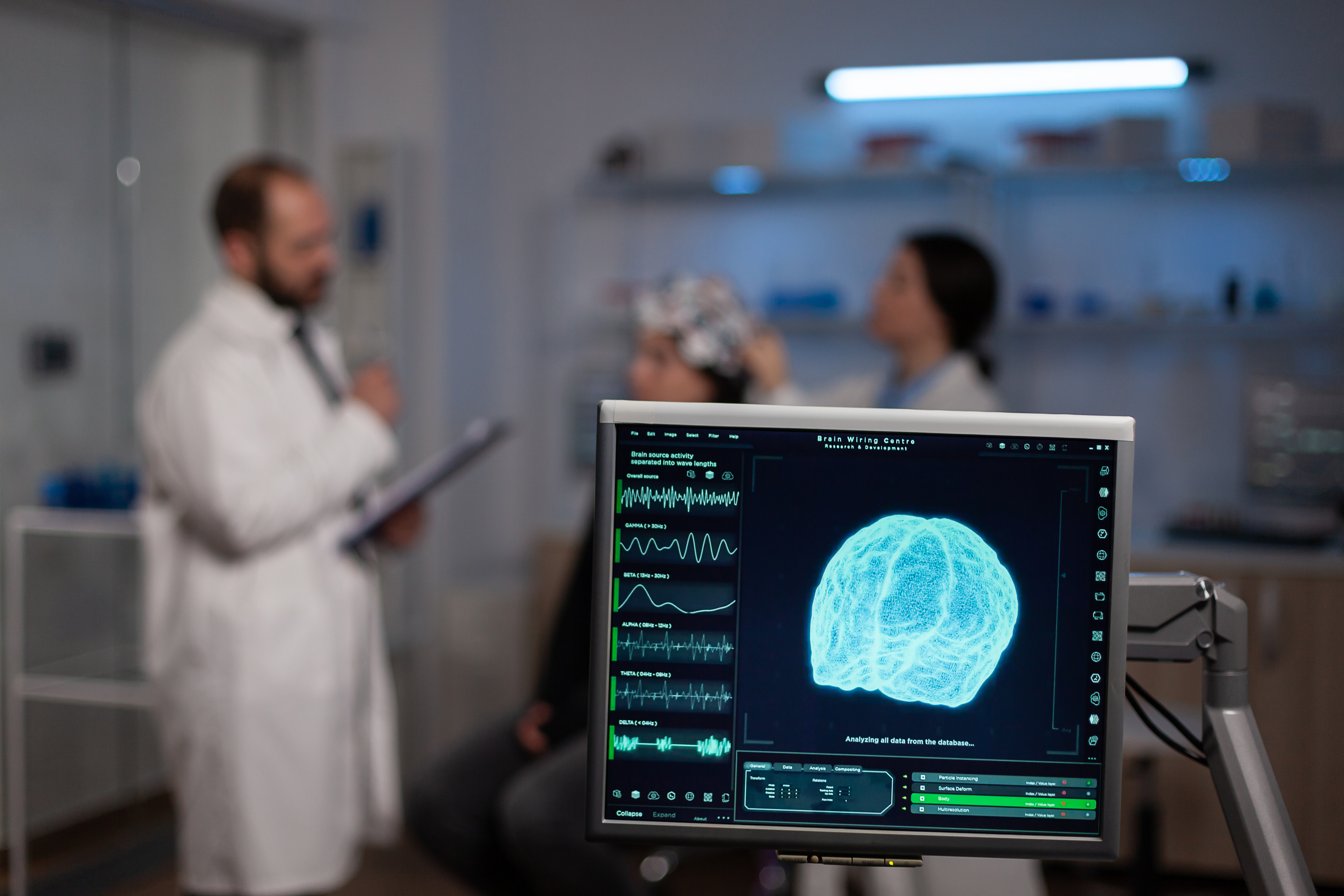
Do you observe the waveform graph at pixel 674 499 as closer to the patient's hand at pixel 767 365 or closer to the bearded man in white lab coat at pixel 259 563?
the bearded man in white lab coat at pixel 259 563

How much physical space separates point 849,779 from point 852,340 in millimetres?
3071

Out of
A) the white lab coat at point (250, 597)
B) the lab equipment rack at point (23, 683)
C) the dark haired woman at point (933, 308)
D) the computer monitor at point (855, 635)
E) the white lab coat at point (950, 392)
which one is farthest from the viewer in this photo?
the lab equipment rack at point (23, 683)

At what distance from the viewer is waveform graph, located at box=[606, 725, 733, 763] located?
992mm

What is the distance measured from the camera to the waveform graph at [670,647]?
99 cm

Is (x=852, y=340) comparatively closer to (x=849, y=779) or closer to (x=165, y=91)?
(x=165, y=91)

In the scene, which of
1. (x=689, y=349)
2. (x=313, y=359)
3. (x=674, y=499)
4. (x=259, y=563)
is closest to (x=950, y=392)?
(x=689, y=349)

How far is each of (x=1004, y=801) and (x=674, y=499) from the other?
374 millimetres

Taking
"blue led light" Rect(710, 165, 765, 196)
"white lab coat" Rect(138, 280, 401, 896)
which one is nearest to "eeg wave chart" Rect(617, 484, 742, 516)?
"white lab coat" Rect(138, 280, 401, 896)

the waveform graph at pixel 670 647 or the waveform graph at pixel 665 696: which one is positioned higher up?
the waveform graph at pixel 670 647

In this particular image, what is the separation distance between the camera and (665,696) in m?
0.99

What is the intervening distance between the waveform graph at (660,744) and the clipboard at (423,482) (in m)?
1.01

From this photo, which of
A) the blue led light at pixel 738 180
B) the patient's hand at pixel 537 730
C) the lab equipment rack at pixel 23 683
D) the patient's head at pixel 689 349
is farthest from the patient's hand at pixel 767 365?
the lab equipment rack at pixel 23 683

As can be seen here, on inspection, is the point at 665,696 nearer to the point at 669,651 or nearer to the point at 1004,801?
the point at 669,651

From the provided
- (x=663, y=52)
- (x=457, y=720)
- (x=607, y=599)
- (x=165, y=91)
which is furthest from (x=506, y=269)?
(x=607, y=599)
